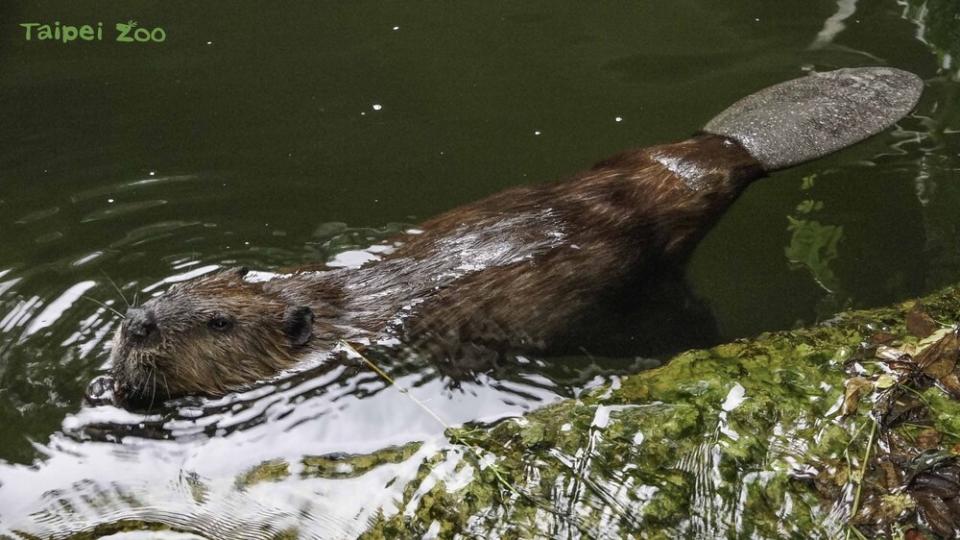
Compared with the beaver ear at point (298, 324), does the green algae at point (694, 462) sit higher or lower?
lower

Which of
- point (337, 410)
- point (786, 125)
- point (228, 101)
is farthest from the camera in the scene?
point (228, 101)

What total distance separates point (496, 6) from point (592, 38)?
2.05 feet

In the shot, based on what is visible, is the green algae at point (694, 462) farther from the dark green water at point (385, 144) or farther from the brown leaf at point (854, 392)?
the dark green water at point (385, 144)

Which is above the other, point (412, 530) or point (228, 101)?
point (228, 101)

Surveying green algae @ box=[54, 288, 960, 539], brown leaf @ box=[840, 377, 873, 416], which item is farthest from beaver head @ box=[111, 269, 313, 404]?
brown leaf @ box=[840, 377, 873, 416]

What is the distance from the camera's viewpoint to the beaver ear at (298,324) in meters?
3.59

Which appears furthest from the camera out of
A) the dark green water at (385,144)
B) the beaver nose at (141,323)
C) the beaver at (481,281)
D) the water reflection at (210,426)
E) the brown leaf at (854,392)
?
the dark green water at (385,144)

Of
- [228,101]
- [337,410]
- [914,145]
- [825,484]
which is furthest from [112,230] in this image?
[914,145]

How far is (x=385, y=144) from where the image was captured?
5043 mm

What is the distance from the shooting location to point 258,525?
286 cm

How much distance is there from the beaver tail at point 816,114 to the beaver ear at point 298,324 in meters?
1.87

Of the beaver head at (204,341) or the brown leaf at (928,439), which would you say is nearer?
the brown leaf at (928,439)

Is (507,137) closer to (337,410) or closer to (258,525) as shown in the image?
(337,410)

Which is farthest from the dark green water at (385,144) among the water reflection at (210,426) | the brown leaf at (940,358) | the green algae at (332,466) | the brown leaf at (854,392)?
the brown leaf at (940,358)
